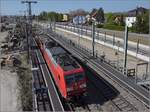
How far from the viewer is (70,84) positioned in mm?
22844

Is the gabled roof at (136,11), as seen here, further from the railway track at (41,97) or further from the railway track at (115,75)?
the railway track at (41,97)

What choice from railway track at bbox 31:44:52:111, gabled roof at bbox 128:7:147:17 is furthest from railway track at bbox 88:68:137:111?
gabled roof at bbox 128:7:147:17

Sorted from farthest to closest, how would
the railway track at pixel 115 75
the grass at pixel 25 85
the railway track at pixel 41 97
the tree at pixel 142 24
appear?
the tree at pixel 142 24 → the railway track at pixel 115 75 → the grass at pixel 25 85 → the railway track at pixel 41 97

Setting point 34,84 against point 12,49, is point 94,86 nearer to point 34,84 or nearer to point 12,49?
point 34,84

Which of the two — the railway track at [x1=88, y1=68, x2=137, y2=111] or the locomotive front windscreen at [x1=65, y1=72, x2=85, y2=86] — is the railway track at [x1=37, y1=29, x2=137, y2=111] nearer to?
the railway track at [x1=88, y1=68, x2=137, y2=111]

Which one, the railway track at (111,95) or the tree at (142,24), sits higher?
the tree at (142,24)

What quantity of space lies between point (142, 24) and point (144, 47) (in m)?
25.6

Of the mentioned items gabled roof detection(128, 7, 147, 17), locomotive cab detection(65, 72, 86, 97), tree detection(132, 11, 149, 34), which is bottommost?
locomotive cab detection(65, 72, 86, 97)

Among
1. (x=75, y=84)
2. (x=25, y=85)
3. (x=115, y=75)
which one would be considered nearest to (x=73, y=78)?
(x=75, y=84)

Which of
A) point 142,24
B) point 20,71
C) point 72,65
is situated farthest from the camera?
point 142,24

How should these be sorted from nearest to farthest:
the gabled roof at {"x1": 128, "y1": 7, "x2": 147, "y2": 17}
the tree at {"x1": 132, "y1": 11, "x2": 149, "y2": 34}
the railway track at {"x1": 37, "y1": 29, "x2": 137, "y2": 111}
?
the railway track at {"x1": 37, "y1": 29, "x2": 137, "y2": 111} → the tree at {"x1": 132, "y1": 11, "x2": 149, "y2": 34} → the gabled roof at {"x1": 128, "y1": 7, "x2": 147, "y2": 17}

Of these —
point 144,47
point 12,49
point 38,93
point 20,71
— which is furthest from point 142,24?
point 38,93

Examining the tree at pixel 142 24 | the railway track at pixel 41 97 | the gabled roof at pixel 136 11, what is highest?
the gabled roof at pixel 136 11

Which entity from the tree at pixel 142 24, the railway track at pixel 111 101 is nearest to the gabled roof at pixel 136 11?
the tree at pixel 142 24
